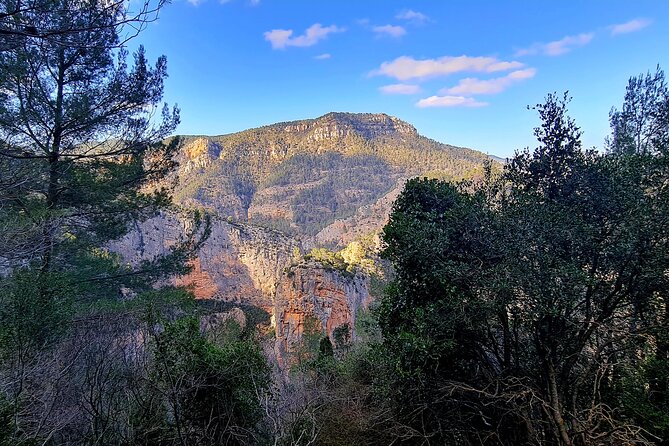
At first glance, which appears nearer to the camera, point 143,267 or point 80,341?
point 80,341

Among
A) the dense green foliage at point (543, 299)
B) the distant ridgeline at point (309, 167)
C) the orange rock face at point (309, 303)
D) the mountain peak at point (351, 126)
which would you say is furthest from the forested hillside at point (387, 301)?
the mountain peak at point (351, 126)

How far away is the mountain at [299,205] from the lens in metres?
A: 35.3

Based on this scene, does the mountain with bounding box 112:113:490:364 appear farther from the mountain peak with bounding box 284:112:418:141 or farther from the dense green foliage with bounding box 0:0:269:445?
the dense green foliage with bounding box 0:0:269:445

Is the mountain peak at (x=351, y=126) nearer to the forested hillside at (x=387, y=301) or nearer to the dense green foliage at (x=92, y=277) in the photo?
the dense green foliage at (x=92, y=277)

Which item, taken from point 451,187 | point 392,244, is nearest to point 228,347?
point 392,244

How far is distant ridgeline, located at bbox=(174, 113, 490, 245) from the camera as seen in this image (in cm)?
10300

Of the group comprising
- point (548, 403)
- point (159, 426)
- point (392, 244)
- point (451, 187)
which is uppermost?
point (451, 187)

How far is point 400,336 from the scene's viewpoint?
21.0 ft

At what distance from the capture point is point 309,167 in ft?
399

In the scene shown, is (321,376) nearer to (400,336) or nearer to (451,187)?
(400,336)

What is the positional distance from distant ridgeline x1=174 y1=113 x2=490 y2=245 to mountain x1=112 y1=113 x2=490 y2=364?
1.06 feet

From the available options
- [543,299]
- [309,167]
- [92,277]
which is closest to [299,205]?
[309,167]

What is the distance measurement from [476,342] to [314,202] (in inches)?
4027

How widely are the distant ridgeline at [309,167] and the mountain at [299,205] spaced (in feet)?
1.06
